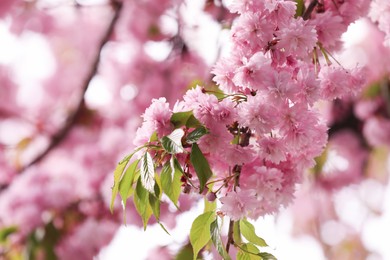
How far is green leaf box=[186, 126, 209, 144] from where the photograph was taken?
885 mm

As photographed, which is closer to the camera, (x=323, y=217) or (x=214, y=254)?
(x=214, y=254)

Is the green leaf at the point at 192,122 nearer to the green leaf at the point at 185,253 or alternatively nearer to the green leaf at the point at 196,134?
the green leaf at the point at 196,134

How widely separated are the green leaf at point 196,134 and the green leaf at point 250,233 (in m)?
0.18

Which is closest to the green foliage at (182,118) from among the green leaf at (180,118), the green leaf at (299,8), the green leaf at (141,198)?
the green leaf at (180,118)

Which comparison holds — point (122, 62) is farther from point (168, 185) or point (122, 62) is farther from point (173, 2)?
point (168, 185)

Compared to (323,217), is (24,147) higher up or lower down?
higher up

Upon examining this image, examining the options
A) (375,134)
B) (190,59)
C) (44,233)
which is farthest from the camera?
(190,59)

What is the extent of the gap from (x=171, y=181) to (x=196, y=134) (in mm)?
73

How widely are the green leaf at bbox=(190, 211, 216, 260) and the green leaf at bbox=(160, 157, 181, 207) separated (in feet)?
0.25

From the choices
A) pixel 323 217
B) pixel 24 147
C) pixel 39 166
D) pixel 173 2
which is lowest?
pixel 323 217

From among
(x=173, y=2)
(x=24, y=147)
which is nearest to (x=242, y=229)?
(x=173, y=2)

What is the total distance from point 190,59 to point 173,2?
1.48ft

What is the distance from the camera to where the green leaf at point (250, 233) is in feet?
3.15

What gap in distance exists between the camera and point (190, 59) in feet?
9.22
